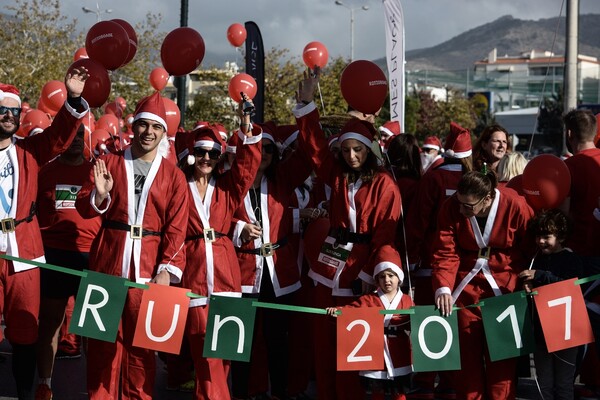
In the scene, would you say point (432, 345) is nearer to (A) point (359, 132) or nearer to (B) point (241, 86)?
(A) point (359, 132)

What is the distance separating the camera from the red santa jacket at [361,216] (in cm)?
621

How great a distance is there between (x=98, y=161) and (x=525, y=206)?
2868 mm

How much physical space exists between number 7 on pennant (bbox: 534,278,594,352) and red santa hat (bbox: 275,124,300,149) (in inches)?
102

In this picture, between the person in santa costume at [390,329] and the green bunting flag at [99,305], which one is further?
the person in santa costume at [390,329]

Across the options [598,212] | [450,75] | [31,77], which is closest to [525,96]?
[450,75]

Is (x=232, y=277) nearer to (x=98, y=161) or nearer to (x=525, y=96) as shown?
(x=98, y=161)

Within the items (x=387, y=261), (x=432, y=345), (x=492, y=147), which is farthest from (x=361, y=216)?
(x=492, y=147)

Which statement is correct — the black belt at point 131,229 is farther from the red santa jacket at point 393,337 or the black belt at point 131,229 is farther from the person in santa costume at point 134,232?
the red santa jacket at point 393,337

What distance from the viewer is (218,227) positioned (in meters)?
6.42

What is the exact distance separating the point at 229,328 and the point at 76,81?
1971mm

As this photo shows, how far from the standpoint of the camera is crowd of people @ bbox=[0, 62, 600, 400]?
5.91 metres

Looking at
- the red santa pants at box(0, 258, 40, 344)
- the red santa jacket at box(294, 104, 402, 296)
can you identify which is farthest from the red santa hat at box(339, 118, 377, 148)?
the red santa pants at box(0, 258, 40, 344)

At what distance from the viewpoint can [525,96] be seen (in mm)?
141750

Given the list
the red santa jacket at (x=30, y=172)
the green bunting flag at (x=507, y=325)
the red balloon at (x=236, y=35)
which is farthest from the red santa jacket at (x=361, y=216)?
the red balloon at (x=236, y=35)
